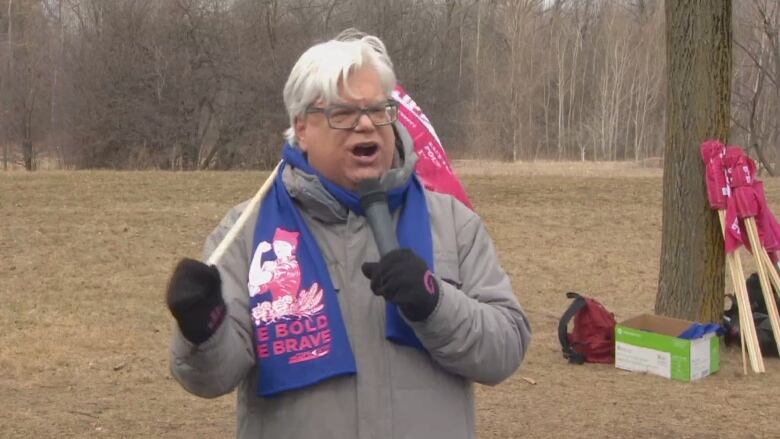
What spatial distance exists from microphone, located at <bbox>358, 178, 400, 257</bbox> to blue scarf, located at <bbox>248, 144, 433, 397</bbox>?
0.03 meters

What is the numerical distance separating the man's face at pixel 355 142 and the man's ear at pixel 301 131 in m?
0.03

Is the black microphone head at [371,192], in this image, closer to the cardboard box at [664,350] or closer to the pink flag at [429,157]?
the pink flag at [429,157]

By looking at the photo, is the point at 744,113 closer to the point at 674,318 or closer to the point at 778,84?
the point at 778,84

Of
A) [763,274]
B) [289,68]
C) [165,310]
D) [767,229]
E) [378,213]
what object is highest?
[289,68]

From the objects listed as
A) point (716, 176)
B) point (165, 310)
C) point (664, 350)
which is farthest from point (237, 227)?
point (165, 310)

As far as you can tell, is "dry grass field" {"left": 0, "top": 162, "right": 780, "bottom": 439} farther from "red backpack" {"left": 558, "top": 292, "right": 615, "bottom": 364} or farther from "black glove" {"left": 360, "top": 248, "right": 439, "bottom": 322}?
"black glove" {"left": 360, "top": 248, "right": 439, "bottom": 322}

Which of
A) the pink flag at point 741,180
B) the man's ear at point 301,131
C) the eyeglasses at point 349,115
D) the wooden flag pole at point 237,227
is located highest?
the eyeglasses at point 349,115

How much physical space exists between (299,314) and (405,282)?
304 mm

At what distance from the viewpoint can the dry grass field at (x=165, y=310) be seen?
5488 millimetres

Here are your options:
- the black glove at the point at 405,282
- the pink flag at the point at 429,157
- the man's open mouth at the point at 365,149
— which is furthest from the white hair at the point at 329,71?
the pink flag at the point at 429,157

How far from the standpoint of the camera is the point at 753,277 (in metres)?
7.10

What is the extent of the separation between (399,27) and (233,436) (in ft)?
77.3

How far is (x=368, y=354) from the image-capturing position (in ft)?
7.04

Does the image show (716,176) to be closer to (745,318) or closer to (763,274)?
(763,274)
